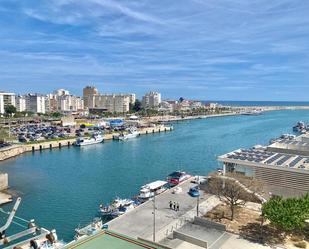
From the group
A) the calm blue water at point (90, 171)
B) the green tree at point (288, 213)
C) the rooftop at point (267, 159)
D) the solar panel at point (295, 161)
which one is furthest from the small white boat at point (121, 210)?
the solar panel at point (295, 161)

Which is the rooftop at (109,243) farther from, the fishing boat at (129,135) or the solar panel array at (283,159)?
the fishing boat at (129,135)

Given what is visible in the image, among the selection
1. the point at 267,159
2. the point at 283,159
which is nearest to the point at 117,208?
the point at 267,159

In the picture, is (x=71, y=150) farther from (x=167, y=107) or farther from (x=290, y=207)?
(x=167, y=107)

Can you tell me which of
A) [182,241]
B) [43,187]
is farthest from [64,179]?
[182,241]

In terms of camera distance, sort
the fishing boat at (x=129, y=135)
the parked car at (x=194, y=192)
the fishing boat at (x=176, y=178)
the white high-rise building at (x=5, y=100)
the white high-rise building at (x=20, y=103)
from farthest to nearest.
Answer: the white high-rise building at (x=20, y=103) < the white high-rise building at (x=5, y=100) < the fishing boat at (x=129, y=135) < the fishing boat at (x=176, y=178) < the parked car at (x=194, y=192)

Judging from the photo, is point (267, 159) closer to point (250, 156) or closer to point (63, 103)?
point (250, 156)

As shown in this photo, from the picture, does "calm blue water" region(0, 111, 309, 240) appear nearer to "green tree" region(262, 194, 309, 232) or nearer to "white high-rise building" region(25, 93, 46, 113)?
"green tree" region(262, 194, 309, 232)
